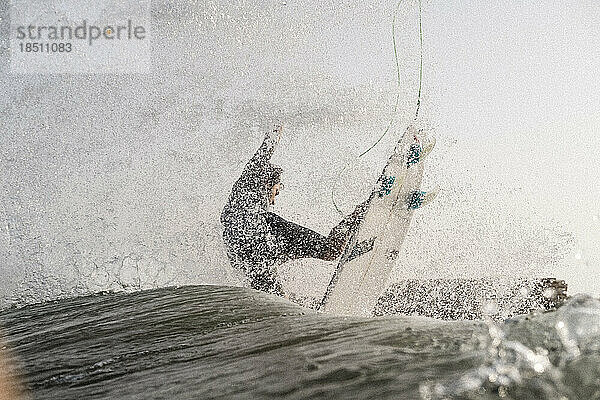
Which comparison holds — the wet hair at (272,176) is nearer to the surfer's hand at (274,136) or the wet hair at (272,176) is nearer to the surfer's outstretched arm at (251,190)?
the surfer's outstretched arm at (251,190)

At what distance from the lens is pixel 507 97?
2.73 metres

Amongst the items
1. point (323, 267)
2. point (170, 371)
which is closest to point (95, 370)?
point (170, 371)

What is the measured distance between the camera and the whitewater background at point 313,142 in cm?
272

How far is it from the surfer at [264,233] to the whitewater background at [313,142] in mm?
146

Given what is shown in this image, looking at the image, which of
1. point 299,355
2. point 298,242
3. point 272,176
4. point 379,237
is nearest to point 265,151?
point 272,176

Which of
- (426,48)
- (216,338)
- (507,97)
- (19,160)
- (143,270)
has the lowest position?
(143,270)

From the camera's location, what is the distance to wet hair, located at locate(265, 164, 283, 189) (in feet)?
8.34

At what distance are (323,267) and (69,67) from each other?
4.10ft

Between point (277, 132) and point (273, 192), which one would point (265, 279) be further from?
point (277, 132)

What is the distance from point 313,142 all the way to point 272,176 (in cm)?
26

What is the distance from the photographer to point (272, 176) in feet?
8.41

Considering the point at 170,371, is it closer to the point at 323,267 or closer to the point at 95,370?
the point at 95,370

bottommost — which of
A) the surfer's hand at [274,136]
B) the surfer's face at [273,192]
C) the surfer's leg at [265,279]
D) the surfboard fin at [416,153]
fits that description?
the surfer's leg at [265,279]

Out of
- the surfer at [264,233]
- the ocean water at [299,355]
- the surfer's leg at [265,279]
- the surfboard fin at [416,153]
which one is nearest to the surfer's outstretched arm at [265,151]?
the surfer at [264,233]
